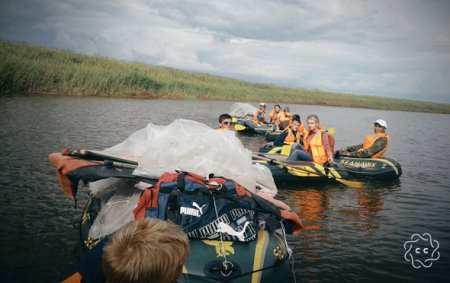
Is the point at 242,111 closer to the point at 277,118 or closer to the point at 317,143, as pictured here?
the point at 277,118

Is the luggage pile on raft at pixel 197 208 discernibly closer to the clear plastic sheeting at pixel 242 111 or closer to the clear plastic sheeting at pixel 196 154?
the clear plastic sheeting at pixel 196 154

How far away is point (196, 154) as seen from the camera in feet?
13.4

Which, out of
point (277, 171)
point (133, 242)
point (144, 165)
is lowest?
point (277, 171)

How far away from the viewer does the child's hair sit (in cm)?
140

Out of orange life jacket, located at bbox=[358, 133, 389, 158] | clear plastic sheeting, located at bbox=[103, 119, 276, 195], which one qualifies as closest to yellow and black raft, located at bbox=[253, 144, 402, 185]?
orange life jacket, located at bbox=[358, 133, 389, 158]

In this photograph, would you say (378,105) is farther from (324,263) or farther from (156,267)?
(156,267)

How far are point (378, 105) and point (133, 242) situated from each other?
201 ft

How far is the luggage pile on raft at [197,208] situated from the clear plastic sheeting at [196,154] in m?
0.01

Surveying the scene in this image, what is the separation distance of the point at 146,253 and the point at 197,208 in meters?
1.94

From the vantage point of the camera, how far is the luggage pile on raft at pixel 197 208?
126 inches

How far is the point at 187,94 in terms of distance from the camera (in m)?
31.7

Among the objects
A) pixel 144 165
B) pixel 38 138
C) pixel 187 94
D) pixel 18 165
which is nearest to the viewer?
pixel 144 165

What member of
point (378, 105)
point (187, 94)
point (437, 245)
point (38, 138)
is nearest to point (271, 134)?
point (38, 138)

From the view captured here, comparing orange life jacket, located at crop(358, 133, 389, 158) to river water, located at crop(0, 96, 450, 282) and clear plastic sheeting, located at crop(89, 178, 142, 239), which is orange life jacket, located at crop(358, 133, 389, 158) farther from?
clear plastic sheeting, located at crop(89, 178, 142, 239)
